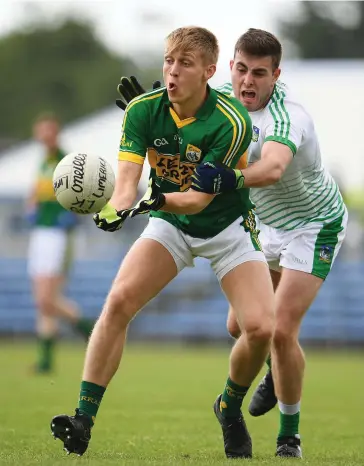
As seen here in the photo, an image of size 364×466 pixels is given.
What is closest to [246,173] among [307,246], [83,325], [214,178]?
[214,178]

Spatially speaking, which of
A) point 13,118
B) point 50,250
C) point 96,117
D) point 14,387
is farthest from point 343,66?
point 13,118

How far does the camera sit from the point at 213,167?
20.7 ft

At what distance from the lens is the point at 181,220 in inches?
267

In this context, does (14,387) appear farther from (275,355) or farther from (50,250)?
(275,355)

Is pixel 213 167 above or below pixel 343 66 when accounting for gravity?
below

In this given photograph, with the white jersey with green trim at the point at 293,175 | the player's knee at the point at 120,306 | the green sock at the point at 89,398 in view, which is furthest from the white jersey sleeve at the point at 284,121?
the green sock at the point at 89,398

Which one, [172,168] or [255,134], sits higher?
[255,134]

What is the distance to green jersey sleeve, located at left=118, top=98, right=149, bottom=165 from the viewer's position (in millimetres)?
6539

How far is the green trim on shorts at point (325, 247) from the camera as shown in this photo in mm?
7543

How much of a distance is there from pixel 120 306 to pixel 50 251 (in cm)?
736

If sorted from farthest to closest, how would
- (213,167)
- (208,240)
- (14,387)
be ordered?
(14,387), (208,240), (213,167)

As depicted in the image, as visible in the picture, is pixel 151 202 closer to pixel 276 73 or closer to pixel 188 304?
pixel 276 73

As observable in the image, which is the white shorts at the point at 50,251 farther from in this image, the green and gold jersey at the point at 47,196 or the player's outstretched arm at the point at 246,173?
the player's outstretched arm at the point at 246,173

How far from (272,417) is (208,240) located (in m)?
3.47
